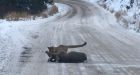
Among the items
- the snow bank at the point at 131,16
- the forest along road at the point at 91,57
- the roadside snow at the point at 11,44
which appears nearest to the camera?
the forest along road at the point at 91,57

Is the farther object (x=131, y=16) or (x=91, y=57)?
(x=131, y=16)

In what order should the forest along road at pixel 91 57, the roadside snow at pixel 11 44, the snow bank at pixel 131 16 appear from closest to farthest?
1. the forest along road at pixel 91 57
2. the roadside snow at pixel 11 44
3. the snow bank at pixel 131 16

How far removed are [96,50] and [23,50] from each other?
2.64 m

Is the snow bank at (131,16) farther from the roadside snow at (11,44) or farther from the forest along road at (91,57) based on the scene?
the roadside snow at (11,44)

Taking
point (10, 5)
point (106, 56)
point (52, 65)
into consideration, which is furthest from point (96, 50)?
point (10, 5)

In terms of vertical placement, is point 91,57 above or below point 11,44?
above

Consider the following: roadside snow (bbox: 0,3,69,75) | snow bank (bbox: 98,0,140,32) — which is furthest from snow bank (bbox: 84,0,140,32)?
roadside snow (bbox: 0,3,69,75)

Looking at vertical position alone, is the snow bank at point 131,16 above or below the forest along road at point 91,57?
below

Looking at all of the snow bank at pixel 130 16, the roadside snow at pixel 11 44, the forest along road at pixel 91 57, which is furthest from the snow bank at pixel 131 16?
the roadside snow at pixel 11 44

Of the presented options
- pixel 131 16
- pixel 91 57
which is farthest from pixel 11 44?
pixel 131 16

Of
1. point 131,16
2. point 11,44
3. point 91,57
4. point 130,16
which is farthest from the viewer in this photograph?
point 130,16

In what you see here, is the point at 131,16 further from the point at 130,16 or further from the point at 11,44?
the point at 11,44

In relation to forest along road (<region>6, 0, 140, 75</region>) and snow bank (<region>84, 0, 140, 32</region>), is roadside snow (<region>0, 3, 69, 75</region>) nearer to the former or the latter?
forest along road (<region>6, 0, 140, 75</region>)

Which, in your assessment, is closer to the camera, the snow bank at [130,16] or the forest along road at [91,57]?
the forest along road at [91,57]
